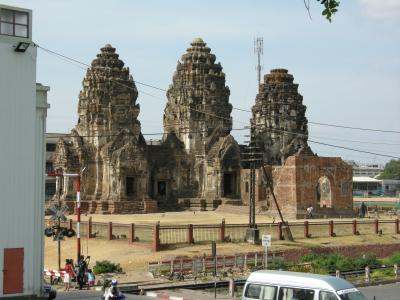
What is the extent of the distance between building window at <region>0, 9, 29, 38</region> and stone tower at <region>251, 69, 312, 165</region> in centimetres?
4979

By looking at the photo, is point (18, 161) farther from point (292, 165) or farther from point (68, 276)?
point (292, 165)

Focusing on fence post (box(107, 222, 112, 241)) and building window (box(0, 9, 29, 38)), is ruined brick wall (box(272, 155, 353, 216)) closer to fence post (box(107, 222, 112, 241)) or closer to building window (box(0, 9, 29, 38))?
fence post (box(107, 222, 112, 241))

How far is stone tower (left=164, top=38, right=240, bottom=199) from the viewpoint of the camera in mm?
62125

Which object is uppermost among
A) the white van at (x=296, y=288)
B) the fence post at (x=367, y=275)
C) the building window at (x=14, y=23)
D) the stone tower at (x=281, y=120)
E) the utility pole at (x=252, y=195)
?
the stone tower at (x=281, y=120)

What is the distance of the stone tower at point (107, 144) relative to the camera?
58000mm

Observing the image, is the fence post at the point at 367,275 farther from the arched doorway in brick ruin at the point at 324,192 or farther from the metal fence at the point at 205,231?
the arched doorway in brick ruin at the point at 324,192

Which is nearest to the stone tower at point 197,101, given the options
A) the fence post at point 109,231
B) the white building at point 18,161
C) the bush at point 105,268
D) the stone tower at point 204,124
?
the stone tower at point 204,124

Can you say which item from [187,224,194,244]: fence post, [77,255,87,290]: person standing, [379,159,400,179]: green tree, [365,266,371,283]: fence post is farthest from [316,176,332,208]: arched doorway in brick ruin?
[379,159,400,179]: green tree

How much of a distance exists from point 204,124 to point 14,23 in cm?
4649

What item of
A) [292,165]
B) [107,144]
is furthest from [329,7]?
[107,144]

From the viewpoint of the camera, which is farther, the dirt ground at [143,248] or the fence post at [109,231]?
the fence post at [109,231]

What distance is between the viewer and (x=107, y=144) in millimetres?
58906

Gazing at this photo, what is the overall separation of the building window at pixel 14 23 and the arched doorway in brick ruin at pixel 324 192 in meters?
38.0

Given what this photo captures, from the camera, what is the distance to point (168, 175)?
63.9m
